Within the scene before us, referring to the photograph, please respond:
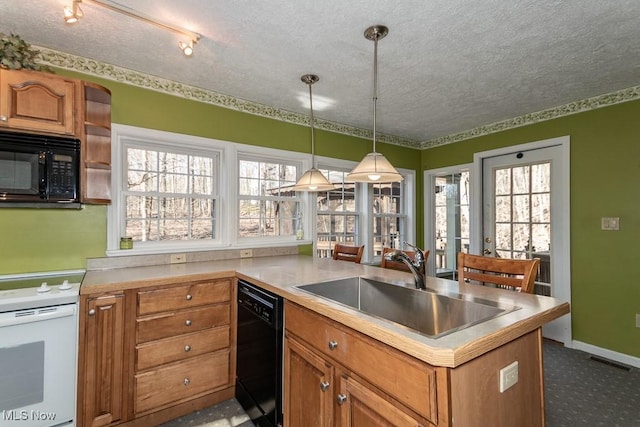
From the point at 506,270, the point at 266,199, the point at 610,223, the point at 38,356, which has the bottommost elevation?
the point at 38,356

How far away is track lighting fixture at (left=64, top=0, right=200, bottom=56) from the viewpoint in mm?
1619

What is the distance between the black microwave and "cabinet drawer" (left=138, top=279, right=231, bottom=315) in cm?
82

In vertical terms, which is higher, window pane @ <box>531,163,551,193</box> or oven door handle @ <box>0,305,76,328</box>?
window pane @ <box>531,163,551,193</box>

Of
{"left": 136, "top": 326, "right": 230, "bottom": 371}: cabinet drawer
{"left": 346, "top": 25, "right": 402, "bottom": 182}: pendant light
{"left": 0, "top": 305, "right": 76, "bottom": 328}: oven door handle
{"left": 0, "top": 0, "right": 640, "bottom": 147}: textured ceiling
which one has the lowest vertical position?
{"left": 136, "top": 326, "right": 230, "bottom": 371}: cabinet drawer

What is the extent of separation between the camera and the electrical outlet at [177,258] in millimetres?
2596

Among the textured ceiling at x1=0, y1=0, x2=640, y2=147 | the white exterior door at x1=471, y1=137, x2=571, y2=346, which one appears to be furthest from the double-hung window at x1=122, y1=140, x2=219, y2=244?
the white exterior door at x1=471, y1=137, x2=571, y2=346

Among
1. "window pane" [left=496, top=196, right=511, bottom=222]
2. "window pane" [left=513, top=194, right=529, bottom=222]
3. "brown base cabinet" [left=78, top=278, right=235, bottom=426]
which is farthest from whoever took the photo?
"window pane" [left=496, top=196, right=511, bottom=222]

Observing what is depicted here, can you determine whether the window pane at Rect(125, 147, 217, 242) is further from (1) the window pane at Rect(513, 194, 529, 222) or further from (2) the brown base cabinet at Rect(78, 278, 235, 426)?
Result: (1) the window pane at Rect(513, 194, 529, 222)

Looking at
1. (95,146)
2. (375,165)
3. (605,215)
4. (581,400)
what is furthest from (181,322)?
(605,215)

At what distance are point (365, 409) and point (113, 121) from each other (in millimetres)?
2626

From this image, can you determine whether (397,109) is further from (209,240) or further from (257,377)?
(257,377)

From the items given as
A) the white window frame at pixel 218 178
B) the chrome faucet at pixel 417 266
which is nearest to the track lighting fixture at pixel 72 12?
the white window frame at pixel 218 178

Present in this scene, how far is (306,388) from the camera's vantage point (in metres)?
1.49

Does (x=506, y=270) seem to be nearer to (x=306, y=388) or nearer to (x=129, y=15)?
(x=306, y=388)
